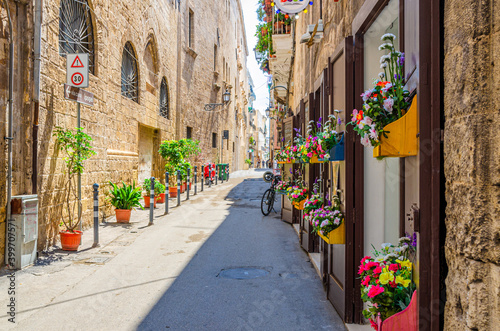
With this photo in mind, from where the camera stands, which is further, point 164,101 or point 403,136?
point 164,101

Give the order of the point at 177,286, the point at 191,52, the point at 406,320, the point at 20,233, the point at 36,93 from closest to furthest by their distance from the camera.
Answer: the point at 406,320 < the point at 177,286 < the point at 20,233 < the point at 36,93 < the point at 191,52

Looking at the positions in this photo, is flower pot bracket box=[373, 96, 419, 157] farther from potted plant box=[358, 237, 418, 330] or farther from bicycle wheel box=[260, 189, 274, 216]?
bicycle wheel box=[260, 189, 274, 216]

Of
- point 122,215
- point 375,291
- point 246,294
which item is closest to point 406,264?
point 375,291

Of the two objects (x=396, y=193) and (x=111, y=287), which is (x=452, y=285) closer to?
(x=396, y=193)

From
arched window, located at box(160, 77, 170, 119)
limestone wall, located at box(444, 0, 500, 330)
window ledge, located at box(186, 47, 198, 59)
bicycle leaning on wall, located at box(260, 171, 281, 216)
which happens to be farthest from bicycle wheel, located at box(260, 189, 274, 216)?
window ledge, located at box(186, 47, 198, 59)

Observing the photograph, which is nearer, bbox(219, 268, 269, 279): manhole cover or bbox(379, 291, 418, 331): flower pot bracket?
bbox(379, 291, 418, 331): flower pot bracket

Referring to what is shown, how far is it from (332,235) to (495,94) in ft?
8.16

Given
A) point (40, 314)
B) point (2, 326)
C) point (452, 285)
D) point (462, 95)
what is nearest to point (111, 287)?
point (40, 314)

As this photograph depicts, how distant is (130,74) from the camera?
39.1ft

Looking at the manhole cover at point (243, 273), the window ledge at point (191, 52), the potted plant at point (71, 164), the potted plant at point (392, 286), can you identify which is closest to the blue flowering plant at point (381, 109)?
the potted plant at point (392, 286)

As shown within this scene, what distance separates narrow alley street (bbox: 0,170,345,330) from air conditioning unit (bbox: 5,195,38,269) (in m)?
0.20

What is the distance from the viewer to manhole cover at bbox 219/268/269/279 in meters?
5.31

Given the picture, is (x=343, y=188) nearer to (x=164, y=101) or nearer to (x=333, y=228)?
(x=333, y=228)

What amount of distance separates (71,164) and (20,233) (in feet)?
6.16
